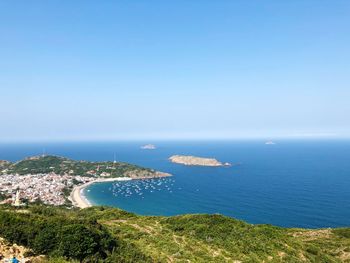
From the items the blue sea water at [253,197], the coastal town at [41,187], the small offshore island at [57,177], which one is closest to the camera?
the blue sea water at [253,197]

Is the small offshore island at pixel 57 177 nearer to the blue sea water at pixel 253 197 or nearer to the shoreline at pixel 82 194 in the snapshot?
the shoreline at pixel 82 194

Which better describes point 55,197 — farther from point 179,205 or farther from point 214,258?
point 214,258

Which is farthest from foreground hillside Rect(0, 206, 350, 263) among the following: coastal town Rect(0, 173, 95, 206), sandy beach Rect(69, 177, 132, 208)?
coastal town Rect(0, 173, 95, 206)

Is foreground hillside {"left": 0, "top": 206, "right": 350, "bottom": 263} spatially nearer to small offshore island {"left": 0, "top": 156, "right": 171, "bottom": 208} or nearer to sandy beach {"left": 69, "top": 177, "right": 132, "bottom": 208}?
sandy beach {"left": 69, "top": 177, "right": 132, "bottom": 208}

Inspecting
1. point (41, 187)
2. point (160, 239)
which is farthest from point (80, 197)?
point (160, 239)

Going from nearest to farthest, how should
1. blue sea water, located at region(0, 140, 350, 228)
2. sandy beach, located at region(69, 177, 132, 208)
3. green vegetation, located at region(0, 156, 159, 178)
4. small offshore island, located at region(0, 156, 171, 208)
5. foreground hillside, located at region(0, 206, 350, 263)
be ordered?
foreground hillside, located at region(0, 206, 350, 263) → blue sea water, located at region(0, 140, 350, 228) → sandy beach, located at region(69, 177, 132, 208) → small offshore island, located at region(0, 156, 171, 208) → green vegetation, located at region(0, 156, 159, 178)

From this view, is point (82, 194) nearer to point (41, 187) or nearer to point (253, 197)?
point (41, 187)

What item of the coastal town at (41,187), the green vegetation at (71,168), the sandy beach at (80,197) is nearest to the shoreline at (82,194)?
the sandy beach at (80,197)

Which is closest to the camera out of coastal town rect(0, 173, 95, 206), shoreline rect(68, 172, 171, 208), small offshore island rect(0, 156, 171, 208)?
coastal town rect(0, 173, 95, 206)

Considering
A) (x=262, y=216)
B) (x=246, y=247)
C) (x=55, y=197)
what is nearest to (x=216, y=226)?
(x=246, y=247)
